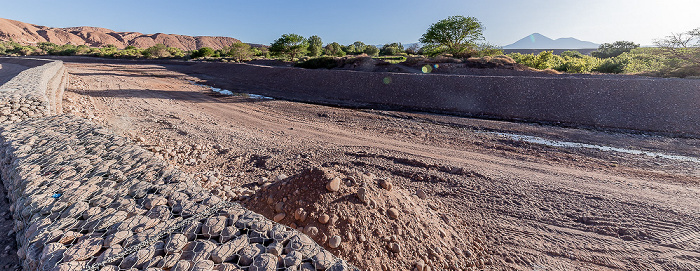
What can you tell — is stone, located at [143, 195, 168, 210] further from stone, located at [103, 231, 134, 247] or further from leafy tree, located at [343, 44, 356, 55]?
leafy tree, located at [343, 44, 356, 55]

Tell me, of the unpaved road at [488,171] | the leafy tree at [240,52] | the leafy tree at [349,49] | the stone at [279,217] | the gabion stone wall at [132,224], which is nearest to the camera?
the gabion stone wall at [132,224]

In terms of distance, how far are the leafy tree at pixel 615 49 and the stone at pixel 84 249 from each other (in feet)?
175

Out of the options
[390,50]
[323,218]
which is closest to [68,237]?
[323,218]

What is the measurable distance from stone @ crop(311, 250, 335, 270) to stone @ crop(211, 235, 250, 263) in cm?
64

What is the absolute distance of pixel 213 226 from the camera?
261 cm

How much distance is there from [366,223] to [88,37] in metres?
139

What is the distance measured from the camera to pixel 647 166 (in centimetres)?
687

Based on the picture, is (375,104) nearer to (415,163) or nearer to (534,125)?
(534,125)

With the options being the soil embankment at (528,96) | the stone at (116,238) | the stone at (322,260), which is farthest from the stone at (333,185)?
the soil embankment at (528,96)

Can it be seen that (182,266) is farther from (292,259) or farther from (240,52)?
(240,52)

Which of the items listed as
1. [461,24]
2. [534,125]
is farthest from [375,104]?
[461,24]

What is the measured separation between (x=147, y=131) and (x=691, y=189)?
13.2 metres

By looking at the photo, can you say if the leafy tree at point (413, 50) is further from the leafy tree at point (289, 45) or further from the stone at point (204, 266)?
the stone at point (204, 266)

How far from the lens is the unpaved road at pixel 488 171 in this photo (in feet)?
12.6
